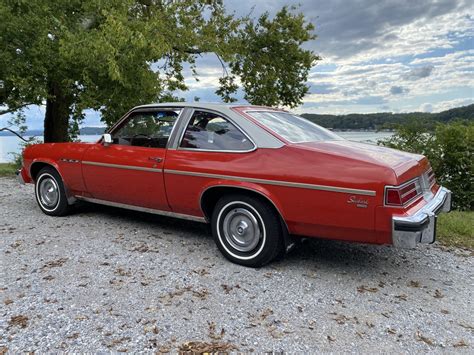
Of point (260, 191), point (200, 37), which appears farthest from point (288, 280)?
point (200, 37)

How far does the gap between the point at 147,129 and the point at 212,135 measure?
104cm

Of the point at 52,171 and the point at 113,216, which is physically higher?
the point at 52,171

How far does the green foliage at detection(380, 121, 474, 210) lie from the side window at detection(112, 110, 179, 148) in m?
6.31

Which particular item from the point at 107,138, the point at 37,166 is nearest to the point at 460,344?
the point at 107,138

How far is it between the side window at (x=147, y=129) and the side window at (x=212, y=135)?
294mm

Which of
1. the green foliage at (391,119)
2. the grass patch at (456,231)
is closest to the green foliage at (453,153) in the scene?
the green foliage at (391,119)

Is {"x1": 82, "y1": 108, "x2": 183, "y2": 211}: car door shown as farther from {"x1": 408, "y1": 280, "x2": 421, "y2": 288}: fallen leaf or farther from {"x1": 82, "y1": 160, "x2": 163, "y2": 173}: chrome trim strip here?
{"x1": 408, "y1": 280, "x2": 421, "y2": 288}: fallen leaf

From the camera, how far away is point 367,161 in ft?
11.5

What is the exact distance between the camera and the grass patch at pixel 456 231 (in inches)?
202

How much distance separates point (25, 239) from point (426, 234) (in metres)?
4.50

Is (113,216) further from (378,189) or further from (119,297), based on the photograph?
(378,189)

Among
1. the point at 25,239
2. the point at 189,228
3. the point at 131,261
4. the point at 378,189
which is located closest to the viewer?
the point at 378,189

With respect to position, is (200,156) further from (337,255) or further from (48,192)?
(48,192)

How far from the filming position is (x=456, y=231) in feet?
18.4
